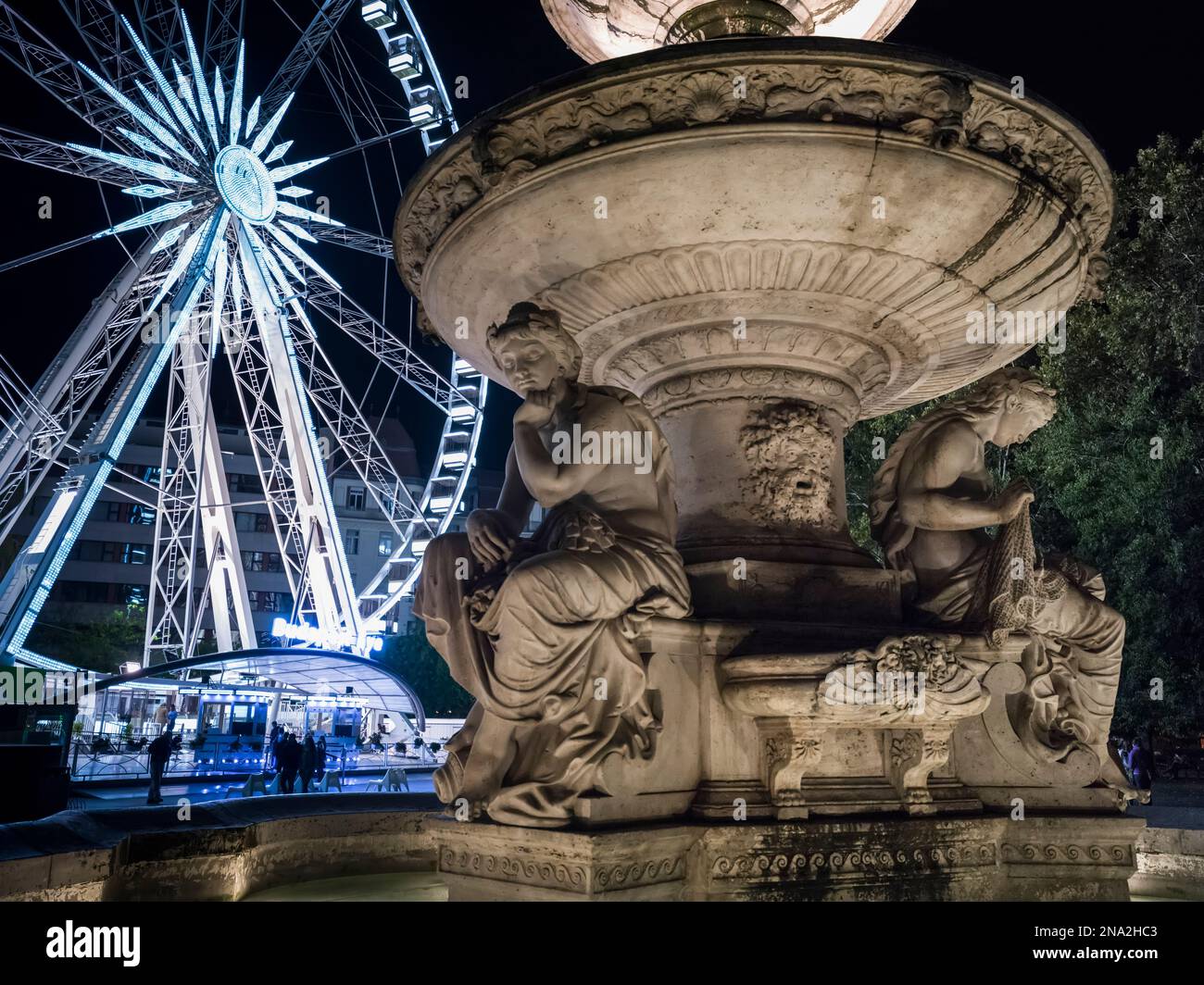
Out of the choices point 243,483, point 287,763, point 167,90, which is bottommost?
point 287,763

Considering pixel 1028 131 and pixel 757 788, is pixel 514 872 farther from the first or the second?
pixel 1028 131

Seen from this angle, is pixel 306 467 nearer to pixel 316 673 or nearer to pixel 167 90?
pixel 316 673

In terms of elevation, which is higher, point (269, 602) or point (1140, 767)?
point (269, 602)

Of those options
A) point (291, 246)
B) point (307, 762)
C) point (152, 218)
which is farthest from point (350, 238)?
point (307, 762)

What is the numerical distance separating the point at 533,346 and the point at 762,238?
3.43 ft

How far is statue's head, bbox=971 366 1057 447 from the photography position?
4914 mm

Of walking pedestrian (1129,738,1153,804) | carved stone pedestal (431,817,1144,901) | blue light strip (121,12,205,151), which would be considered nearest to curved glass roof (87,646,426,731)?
blue light strip (121,12,205,151)

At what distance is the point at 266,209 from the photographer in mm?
23969

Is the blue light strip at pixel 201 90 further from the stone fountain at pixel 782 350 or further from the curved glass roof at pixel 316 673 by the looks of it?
the stone fountain at pixel 782 350

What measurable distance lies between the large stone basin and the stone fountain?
0.01 metres

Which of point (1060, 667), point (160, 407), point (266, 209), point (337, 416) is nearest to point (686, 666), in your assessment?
point (1060, 667)

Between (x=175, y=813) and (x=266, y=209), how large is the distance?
21270 millimetres

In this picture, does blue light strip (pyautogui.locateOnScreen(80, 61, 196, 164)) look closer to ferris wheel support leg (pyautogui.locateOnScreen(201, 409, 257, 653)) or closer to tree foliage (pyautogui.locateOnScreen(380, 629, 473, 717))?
ferris wheel support leg (pyautogui.locateOnScreen(201, 409, 257, 653))

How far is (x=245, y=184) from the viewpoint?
77.4 feet
